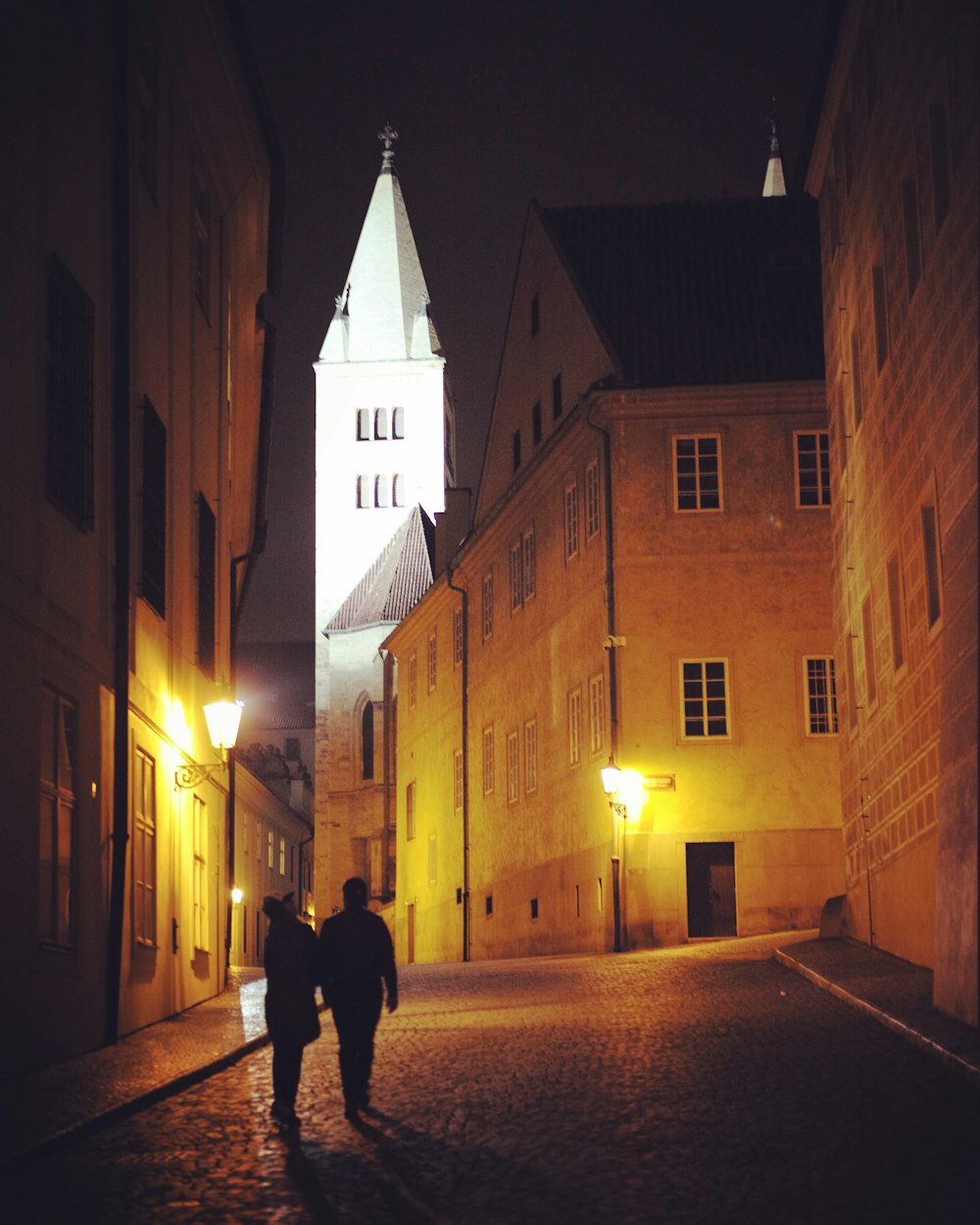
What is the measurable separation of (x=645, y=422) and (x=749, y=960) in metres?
13.5

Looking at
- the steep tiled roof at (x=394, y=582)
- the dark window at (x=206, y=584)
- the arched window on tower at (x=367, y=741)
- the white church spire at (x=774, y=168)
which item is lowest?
the dark window at (x=206, y=584)

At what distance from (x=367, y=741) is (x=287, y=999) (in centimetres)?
6239

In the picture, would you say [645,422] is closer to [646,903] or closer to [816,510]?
[816,510]

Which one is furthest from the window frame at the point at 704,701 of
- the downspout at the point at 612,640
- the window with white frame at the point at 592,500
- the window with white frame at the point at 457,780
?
the window with white frame at the point at 457,780

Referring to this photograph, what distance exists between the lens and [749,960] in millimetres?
24484

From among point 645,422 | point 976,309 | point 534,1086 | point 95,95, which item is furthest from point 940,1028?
point 645,422

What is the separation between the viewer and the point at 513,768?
42.2 m

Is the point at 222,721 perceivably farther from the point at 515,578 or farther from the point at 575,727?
the point at 515,578

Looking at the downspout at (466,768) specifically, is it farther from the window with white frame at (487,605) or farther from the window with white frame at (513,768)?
the window with white frame at (513,768)

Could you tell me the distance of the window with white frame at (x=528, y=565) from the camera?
1609 inches

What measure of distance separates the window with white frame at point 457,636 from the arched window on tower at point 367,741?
26.3 metres

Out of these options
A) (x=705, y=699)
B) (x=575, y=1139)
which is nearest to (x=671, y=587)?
(x=705, y=699)

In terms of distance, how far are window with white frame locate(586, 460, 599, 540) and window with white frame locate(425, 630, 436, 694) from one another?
14151 millimetres

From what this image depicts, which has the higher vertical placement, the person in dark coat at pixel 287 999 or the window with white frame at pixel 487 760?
the window with white frame at pixel 487 760
